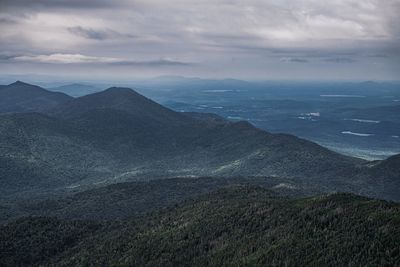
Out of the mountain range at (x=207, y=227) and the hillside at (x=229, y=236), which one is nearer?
Result: the hillside at (x=229, y=236)

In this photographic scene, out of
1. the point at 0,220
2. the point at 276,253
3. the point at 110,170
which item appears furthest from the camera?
the point at 110,170

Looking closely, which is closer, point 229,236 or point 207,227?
point 229,236

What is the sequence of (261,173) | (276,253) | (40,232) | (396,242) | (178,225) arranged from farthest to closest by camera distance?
(261,173) < (40,232) < (178,225) < (276,253) < (396,242)

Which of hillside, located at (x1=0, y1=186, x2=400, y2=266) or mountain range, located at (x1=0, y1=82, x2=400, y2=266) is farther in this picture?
mountain range, located at (x1=0, y1=82, x2=400, y2=266)

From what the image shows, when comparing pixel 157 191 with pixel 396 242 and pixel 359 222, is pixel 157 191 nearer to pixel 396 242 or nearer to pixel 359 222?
pixel 359 222

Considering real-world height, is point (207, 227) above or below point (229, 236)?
below

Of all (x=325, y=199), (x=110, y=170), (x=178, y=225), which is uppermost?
(x=325, y=199)

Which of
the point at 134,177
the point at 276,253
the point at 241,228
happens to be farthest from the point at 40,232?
the point at 134,177

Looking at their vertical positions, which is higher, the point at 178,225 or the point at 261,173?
the point at 178,225
